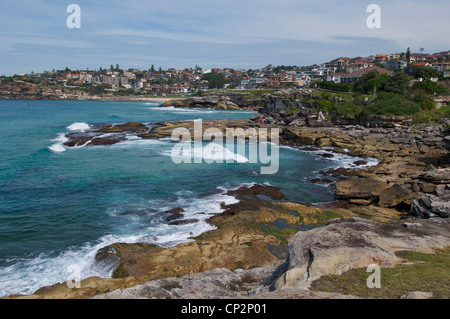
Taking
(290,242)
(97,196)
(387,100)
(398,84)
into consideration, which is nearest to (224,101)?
(398,84)

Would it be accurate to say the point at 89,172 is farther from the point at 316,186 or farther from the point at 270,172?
the point at 316,186

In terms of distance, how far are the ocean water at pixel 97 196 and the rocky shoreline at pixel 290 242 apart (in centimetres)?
131

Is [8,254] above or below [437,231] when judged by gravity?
below

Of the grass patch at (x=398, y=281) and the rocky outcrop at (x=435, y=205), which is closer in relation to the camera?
the grass patch at (x=398, y=281)

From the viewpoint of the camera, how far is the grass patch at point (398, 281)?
786 centimetres

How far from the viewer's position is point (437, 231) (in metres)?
→ 12.2

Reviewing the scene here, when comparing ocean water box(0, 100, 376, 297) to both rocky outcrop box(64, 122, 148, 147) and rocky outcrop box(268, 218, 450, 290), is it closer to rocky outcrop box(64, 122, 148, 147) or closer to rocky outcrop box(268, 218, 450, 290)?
rocky outcrop box(64, 122, 148, 147)

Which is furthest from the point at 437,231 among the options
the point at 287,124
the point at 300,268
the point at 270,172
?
the point at 287,124

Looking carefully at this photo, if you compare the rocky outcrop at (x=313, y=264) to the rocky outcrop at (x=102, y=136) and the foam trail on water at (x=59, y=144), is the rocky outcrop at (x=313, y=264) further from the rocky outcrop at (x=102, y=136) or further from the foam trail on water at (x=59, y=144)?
the rocky outcrop at (x=102, y=136)

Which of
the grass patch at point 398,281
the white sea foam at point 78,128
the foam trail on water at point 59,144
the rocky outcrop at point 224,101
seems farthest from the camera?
the rocky outcrop at point 224,101

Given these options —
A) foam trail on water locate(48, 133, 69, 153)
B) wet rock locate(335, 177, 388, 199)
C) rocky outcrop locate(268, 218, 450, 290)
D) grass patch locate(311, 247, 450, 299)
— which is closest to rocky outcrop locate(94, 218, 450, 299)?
rocky outcrop locate(268, 218, 450, 290)

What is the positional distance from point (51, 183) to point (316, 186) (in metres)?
22.1

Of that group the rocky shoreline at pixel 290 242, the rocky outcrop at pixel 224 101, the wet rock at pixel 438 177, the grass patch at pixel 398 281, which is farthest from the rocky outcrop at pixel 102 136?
the rocky outcrop at pixel 224 101

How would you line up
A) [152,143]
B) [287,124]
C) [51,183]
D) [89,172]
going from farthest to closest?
[287,124] < [152,143] < [89,172] < [51,183]
